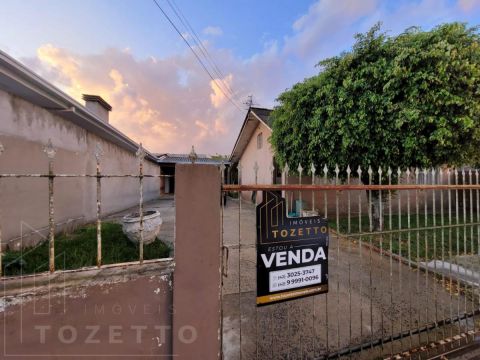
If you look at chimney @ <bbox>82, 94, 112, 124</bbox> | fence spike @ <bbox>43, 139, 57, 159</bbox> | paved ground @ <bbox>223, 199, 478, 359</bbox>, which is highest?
chimney @ <bbox>82, 94, 112, 124</bbox>

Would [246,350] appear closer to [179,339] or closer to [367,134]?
[179,339]

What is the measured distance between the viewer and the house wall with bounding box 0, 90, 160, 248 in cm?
381

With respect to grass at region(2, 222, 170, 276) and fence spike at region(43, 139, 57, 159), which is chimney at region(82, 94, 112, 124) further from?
fence spike at region(43, 139, 57, 159)

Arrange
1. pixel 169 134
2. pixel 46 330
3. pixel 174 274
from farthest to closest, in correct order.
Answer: pixel 169 134 → pixel 174 274 → pixel 46 330

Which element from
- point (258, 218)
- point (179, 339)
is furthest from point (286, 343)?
point (258, 218)

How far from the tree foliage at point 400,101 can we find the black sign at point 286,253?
13.4ft

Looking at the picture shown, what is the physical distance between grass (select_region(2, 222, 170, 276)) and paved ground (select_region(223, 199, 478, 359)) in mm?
1631

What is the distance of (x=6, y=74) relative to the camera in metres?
3.17

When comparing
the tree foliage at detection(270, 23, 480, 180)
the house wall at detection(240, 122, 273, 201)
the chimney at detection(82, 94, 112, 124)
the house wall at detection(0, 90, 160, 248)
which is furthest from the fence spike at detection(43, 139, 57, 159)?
the house wall at detection(240, 122, 273, 201)

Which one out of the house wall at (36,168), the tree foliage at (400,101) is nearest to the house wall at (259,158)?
the tree foliage at (400,101)

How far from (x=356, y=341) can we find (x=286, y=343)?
77 cm

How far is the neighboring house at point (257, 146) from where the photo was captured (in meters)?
10.6

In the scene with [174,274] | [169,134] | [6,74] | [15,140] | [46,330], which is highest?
[169,134]

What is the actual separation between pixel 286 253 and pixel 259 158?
419 inches
